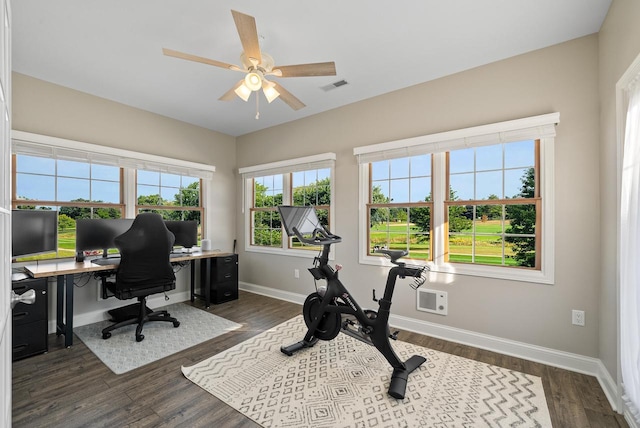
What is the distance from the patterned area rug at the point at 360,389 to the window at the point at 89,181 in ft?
8.21

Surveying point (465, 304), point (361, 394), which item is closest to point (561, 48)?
point (465, 304)

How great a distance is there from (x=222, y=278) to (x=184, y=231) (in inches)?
34.6

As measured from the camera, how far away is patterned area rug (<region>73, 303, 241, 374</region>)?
8.59 ft

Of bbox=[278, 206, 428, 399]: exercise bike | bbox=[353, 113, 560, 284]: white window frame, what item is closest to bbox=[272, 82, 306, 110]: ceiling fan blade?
bbox=[278, 206, 428, 399]: exercise bike

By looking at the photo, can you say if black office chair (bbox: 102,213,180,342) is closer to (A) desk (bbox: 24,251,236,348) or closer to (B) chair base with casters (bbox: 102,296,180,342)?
(B) chair base with casters (bbox: 102,296,180,342)

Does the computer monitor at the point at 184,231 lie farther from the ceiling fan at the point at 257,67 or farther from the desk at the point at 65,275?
the ceiling fan at the point at 257,67

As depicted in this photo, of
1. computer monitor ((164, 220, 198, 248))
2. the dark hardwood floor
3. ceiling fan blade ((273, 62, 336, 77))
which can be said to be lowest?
the dark hardwood floor

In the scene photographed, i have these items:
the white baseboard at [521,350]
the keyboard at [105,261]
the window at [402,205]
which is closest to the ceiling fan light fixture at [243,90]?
the window at [402,205]

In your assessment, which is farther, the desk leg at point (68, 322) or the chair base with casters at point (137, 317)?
the chair base with casters at point (137, 317)

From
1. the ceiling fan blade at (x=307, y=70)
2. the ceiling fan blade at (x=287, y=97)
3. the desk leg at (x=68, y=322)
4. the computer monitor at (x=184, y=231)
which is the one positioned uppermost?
the ceiling fan blade at (x=307, y=70)

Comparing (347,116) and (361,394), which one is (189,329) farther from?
(347,116)

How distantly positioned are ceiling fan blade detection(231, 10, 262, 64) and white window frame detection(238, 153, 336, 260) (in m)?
1.96

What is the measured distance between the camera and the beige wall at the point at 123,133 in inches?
123

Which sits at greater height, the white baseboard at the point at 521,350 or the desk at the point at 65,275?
the desk at the point at 65,275
